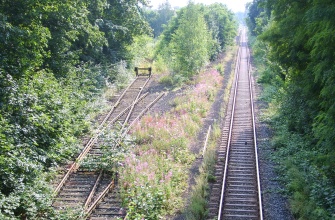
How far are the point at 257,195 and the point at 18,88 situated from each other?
30.7ft

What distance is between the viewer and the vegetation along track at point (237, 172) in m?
10.2

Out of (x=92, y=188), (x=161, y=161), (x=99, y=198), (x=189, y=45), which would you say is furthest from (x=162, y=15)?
(x=99, y=198)

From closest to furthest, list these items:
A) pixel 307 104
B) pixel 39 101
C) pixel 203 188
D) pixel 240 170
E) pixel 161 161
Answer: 1. pixel 203 188
2. pixel 240 170
3. pixel 161 161
4. pixel 39 101
5. pixel 307 104

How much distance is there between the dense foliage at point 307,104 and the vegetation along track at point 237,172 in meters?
1.18

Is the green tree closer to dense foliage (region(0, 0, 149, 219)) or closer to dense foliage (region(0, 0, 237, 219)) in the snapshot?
dense foliage (region(0, 0, 237, 219))

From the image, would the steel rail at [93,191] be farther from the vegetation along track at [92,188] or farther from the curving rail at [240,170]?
the curving rail at [240,170]

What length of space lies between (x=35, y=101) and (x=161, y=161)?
5.48m

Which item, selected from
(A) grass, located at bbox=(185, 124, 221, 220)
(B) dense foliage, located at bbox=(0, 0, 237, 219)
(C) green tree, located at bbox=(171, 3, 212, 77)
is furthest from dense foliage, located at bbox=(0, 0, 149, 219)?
(C) green tree, located at bbox=(171, 3, 212, 77)

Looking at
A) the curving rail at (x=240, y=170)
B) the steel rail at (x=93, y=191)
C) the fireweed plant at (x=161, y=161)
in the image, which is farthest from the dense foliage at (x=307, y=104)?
the steel rail at (x=93, y=191)

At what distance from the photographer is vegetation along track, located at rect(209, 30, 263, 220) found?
10211 millimetres

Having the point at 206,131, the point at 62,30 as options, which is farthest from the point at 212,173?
the point at 62,30

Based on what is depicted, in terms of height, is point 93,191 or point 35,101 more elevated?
point 35,101

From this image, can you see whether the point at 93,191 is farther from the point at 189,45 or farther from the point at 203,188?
the point at 189,45

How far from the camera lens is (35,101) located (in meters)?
12.7
